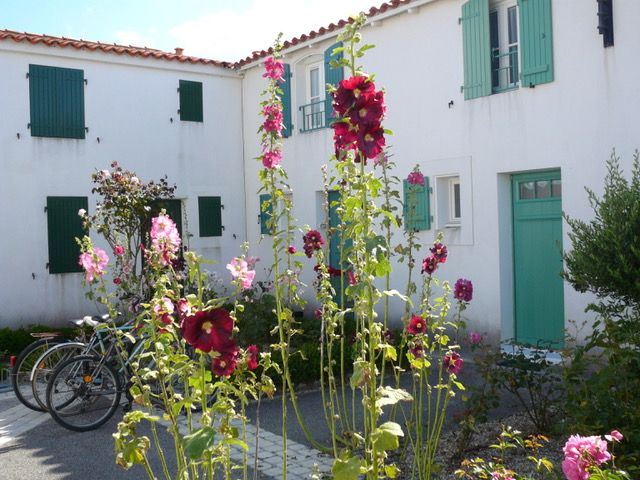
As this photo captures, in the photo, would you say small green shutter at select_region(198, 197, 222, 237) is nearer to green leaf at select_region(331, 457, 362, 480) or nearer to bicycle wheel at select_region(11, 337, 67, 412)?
bicycle wheel at select_region(11, 337, 67, 412)

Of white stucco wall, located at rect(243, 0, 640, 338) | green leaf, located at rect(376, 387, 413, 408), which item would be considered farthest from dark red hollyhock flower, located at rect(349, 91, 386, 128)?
white stucco wall, located at rect(243, 0, 640, 338)

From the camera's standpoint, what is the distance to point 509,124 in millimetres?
10508

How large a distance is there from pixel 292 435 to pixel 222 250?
358 inches

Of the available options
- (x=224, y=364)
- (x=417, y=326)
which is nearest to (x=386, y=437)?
(x=224, y=364)

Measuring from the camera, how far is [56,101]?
13.8m

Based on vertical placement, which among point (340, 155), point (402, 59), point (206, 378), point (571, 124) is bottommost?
point (206, 378)

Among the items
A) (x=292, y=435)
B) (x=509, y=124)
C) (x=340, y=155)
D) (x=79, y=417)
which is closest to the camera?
(x=340, y=155)

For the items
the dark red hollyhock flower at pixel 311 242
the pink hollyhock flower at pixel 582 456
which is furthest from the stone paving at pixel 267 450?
the pink hollyhock flower at pixel 582 456

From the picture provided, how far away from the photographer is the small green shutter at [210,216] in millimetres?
15481

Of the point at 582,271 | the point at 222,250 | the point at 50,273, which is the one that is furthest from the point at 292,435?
the point at 222,250

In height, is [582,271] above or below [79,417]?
above

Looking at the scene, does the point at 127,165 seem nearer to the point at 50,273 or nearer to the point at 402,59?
the point at 50,273

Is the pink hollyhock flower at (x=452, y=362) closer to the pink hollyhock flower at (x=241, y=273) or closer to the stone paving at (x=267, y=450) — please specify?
the stone paving at (x=267, y=450)

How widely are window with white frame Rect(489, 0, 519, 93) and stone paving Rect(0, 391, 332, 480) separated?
6.11 metres
